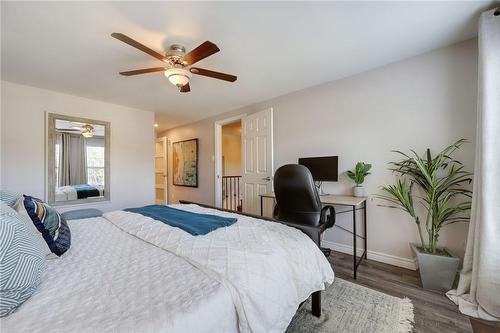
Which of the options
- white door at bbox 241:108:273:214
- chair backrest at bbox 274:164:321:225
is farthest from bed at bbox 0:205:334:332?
white door at bbox 241:108:273:214

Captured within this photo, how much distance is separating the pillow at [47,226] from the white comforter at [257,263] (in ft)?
1.30

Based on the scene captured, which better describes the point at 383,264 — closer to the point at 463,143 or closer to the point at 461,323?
the point at 461,323

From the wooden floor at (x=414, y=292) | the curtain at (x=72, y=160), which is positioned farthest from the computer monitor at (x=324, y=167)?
the curtain at (x=72, y=160)

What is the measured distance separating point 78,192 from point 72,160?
1.70ft

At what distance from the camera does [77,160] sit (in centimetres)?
338

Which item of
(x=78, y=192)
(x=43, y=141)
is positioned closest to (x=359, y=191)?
(x=78, y=192)

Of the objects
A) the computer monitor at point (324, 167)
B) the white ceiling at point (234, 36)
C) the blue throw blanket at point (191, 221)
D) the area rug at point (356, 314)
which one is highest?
the white ceiling at point (234, 36)

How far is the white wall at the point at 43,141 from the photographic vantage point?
2867 mm

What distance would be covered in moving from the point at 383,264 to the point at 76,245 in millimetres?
2946

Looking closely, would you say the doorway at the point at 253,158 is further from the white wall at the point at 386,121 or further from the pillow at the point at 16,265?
the pillow at the point at 16,265

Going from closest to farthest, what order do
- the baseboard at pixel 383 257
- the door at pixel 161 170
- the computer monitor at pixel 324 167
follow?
the baseboard at pixel 383 257, the computer monitor at pixel 324 167, the door at pixel 161 170

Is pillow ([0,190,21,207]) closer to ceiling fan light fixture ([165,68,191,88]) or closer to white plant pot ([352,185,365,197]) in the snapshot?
ceiling fan light fixture ([165,68,191,88])

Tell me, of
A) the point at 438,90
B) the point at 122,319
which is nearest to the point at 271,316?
the point at 122,319

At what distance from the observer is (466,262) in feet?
5.85
